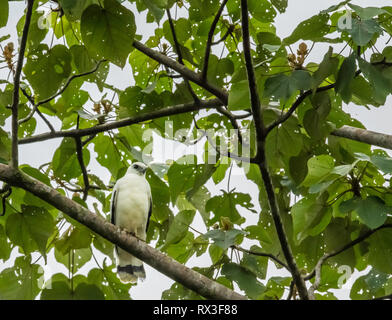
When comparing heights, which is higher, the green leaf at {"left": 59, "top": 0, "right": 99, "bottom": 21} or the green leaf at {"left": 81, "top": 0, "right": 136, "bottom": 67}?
the green leaf at {"left": 81, "top": 0, "right": 136, "bottom": 67}

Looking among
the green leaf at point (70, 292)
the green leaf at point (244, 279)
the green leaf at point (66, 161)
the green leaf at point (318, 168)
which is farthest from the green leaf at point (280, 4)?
the green leaf at point (70, 292)

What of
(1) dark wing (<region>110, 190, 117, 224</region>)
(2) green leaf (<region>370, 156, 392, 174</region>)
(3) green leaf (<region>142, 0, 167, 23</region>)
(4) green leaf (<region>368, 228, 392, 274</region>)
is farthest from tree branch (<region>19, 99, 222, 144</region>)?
(2) green leaf (<region>370, 156, 392, 174</region>)

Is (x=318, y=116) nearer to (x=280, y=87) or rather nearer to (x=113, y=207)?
(x=280, y=87)

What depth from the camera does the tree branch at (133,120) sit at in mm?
3734

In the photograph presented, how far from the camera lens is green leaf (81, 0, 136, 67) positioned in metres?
2.88

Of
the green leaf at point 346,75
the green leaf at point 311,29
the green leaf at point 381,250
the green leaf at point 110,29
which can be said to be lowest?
the green leaf at point 381,250

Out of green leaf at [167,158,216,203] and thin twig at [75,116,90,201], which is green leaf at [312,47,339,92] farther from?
thin twig at [75,116,90,201]

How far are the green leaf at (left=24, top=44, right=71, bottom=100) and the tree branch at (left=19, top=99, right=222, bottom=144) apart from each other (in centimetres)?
32

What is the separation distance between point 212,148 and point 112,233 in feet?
2.69

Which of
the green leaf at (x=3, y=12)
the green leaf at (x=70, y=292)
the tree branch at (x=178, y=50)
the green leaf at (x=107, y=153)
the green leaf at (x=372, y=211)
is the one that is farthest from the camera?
the green leaf at (x=107, y=153)

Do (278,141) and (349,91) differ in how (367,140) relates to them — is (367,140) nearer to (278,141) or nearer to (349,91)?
(278,141)

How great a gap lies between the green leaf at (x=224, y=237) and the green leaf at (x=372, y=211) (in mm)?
555

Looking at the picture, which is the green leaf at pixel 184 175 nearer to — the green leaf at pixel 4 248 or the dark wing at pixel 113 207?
the green leaf at pixel 4 248
